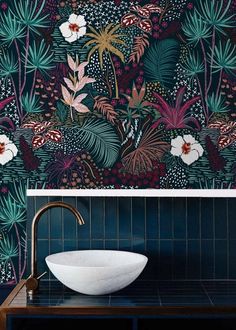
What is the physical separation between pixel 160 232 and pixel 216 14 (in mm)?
1064

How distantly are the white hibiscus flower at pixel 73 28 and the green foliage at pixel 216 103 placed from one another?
0.68 m

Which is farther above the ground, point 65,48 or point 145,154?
point 65,48

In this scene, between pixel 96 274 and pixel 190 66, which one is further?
pixel 190 66

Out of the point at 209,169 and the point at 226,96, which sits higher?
the point at 226,96

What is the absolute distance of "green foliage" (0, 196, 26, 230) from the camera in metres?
3.09

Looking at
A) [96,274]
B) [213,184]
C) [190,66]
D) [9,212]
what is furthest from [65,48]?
[96,274]

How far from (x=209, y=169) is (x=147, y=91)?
1.54ft

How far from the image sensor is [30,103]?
306 centimetres

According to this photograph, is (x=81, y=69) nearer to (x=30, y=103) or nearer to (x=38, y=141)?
(x=30, y=103)

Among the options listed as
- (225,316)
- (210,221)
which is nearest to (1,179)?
(210,221)

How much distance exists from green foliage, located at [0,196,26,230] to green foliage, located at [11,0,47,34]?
83cm

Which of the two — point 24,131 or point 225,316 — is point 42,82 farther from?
point 225,316

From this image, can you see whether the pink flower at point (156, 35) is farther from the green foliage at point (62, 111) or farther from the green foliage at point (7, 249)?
the green foliage at point (7, 249)

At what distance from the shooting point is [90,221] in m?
3.09
